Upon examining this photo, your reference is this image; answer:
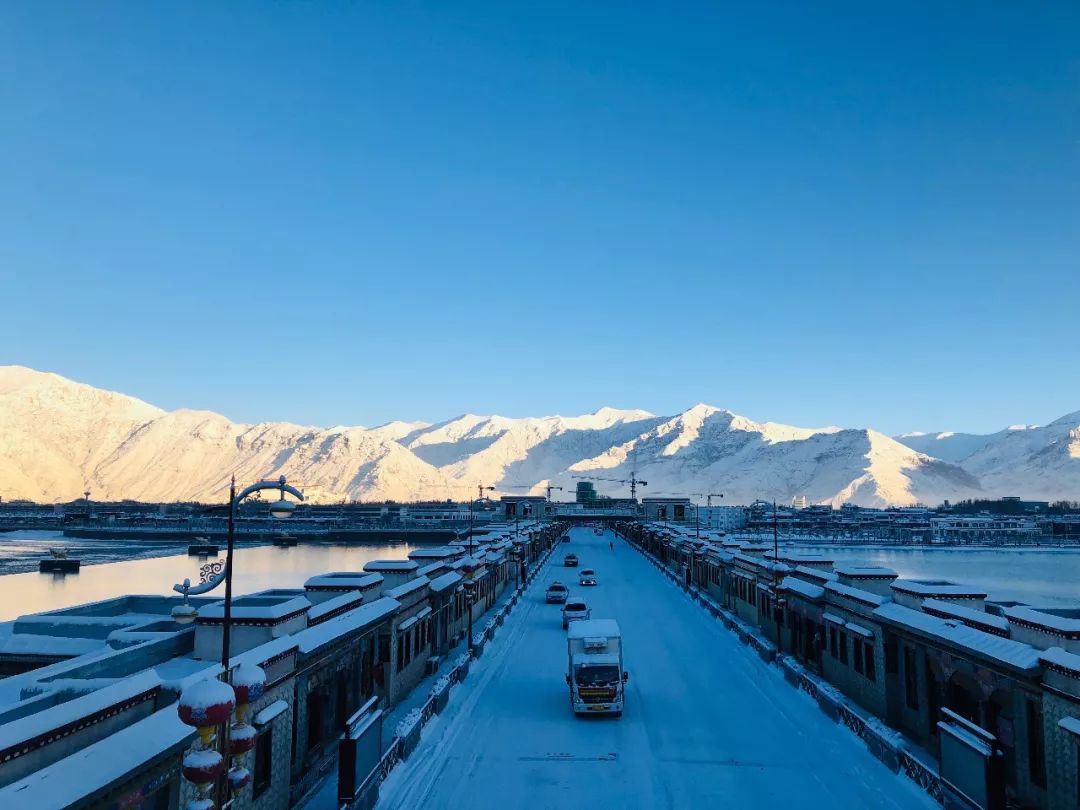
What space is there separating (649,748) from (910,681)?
8769mm

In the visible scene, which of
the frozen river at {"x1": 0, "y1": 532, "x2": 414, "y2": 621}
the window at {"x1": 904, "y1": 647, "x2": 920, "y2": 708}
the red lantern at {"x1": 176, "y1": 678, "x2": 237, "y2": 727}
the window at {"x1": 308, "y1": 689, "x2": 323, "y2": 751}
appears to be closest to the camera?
the red lantern at {"x1": 176, "y1": 678, "x2": 237, "y2": 727}

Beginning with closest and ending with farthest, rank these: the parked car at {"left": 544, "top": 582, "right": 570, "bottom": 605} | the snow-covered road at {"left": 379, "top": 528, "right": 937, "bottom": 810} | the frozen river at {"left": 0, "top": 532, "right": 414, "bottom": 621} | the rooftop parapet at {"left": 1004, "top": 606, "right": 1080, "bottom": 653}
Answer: the rooftop parapet at {"left": 1004, "top": 606, "right": 1080, "bottom": 653} < the snow-covered road at {"left": 379, "top": 528, "right": 937, "bottom": 810} < the parked car at {"left": 544, "top": 582, "right": 570, "bottom": 605} < the frozen river at {"left": 0, "top": 532, "right": 414, "bottom": 621}

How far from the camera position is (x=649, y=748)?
20.4 m

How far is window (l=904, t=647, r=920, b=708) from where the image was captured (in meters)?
21.8

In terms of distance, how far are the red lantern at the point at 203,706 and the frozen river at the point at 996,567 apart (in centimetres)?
6365

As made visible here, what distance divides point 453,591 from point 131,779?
2515cm

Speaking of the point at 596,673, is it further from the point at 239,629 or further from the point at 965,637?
the point at 239,629

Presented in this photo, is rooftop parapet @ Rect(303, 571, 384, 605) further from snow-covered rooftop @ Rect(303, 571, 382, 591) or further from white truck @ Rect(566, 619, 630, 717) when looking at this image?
white truck @ Rect(566, 619, 630, 717)

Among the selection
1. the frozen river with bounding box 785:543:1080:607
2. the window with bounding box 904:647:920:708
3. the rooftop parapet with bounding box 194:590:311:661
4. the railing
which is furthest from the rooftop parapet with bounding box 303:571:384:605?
the frozen river with bounding box 785:543:1080:607

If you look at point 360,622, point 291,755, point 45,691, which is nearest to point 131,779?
point 45,691

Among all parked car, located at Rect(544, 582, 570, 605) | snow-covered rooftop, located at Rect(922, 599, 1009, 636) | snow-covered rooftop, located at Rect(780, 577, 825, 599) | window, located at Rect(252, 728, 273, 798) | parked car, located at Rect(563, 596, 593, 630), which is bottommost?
parked car, located at Rect(544, 582, 570, 605)

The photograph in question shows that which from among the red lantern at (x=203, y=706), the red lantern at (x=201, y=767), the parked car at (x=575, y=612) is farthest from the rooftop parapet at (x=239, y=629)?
the parked car at (x=575, y=612)

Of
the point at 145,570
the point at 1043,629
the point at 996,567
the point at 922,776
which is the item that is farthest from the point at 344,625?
the point at 996,567

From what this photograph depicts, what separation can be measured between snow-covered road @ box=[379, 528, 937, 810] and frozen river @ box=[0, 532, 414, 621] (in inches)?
2174
